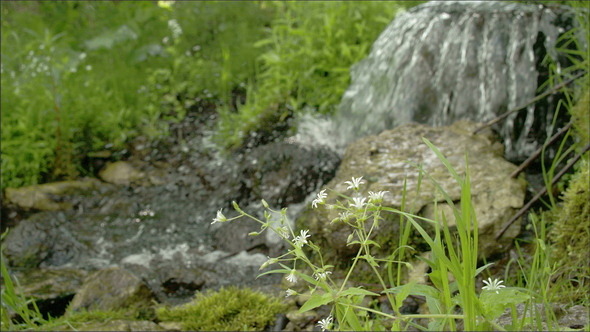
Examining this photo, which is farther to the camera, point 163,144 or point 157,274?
point 163,144

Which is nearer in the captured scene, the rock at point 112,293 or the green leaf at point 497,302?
the green leaf at point 497,302

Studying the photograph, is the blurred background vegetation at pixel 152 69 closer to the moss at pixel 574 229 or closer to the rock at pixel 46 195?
the rock at pixel 46 195

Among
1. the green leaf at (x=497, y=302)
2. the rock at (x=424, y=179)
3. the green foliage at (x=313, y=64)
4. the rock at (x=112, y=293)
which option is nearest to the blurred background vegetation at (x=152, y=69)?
the green foliage at (x=313, y=64)

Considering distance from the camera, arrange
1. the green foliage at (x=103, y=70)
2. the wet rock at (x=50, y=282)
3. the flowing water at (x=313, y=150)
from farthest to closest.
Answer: the green foliage at (x=103, y=70) → the flowing water at (x=313, y=150) → the wet rock at (x=50, y=282)

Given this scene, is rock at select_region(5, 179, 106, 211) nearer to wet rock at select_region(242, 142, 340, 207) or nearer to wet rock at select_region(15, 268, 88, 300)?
wet rock at select_region(15, 268, 88, 300)

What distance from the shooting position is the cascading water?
4414 mm

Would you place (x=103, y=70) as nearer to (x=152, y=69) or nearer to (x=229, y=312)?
(x=152, y=69)

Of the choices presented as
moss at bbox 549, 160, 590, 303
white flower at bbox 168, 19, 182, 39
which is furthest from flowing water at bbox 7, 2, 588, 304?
white flower at bbox 168, 19, 182, 39

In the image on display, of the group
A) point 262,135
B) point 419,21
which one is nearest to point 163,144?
point 262,135

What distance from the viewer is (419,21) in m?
5.25

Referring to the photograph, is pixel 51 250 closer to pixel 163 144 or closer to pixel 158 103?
pixel 163 144

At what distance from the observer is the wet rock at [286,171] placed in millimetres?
4883

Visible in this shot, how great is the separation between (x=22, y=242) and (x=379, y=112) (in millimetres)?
3137

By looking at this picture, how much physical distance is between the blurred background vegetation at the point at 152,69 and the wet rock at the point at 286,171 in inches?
23.1
